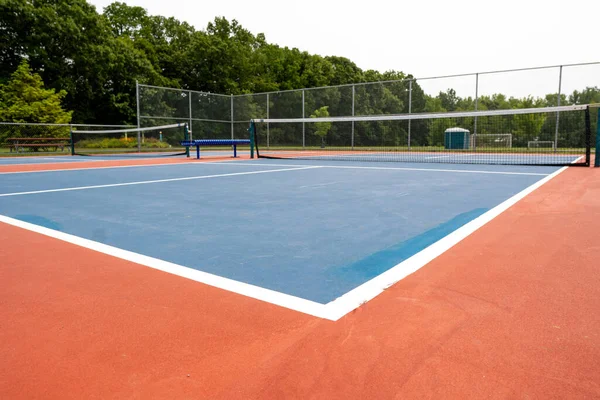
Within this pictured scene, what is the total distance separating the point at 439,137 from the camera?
2348 cm

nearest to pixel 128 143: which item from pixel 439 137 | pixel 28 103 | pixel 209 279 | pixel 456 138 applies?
pixel 28 103

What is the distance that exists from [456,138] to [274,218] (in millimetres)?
19864

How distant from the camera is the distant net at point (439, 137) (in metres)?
18.1

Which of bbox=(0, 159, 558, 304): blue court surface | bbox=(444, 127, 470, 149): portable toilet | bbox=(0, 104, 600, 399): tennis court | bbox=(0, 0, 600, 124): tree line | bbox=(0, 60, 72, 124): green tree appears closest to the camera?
bbox=(0, 104, 600, 399): tennis court

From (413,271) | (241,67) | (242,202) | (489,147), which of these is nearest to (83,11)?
(241,67)

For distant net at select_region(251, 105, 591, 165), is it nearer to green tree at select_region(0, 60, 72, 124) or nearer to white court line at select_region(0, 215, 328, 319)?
green tree at select_region(0, 60, 72, 124)

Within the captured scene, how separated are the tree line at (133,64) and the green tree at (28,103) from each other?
0.68ft

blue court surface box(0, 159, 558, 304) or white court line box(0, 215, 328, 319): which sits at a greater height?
blue court surface box(0, 159, 558, 304)

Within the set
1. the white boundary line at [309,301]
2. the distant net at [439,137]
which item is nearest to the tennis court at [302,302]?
the white boundary line at [309,301]

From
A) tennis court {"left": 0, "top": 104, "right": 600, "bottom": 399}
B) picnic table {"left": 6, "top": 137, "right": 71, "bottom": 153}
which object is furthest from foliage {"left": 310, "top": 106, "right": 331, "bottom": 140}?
tennis court {"left": 0, "top": 104, "right": 600, "bottom": 399}

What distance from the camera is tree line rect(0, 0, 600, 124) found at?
23.7 m

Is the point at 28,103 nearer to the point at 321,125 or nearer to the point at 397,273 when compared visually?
the point at 321,125

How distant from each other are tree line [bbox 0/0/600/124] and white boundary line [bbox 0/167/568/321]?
60.7 ft

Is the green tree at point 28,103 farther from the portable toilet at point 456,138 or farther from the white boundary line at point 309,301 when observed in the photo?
the white boundary line at point 309,301
